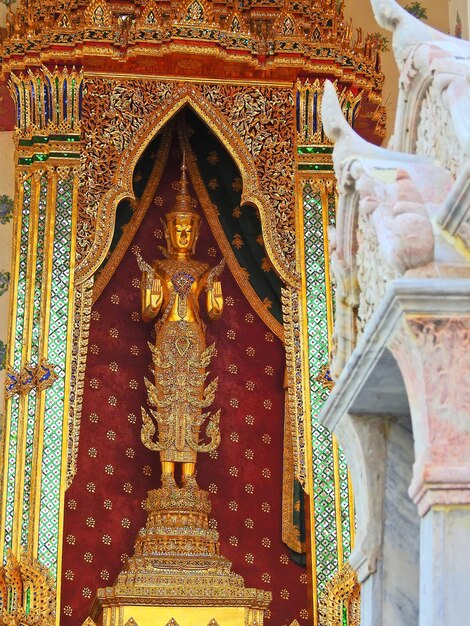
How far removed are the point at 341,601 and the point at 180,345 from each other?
157cm

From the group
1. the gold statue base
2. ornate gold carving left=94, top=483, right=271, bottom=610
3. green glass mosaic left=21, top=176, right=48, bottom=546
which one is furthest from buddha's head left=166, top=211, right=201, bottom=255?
the gold statue base

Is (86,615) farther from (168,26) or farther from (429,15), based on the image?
A: (429,15)

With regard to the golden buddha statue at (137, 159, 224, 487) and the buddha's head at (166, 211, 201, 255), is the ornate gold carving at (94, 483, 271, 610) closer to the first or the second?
the golden buddha statue at (137, 159, 224, 487)

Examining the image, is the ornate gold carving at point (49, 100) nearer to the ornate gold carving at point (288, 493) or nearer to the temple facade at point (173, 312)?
the temple facade at point (173, 312)

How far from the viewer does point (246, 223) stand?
25.9 ft

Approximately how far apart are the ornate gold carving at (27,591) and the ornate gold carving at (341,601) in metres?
1.32

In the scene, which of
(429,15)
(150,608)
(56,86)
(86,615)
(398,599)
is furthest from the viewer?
(429,15)

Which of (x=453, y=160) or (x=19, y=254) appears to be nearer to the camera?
(x=453, y=160)

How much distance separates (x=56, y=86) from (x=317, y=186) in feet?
4.99

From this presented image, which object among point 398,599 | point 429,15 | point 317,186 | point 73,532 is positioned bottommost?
point 398,599

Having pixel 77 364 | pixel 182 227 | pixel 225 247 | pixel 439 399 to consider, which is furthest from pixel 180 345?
pixel 439 399

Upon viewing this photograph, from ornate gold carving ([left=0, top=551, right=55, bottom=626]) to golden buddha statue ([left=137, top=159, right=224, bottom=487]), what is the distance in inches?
33.5

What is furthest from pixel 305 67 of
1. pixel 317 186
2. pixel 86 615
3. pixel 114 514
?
pixel 86 615

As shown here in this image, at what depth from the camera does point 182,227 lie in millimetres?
7613
